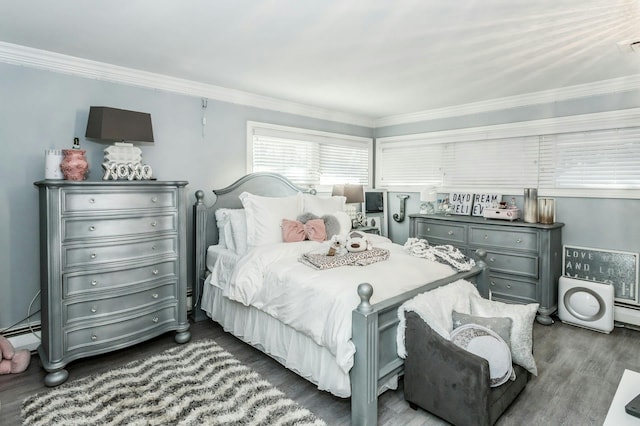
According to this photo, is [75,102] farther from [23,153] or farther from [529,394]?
[529,394]

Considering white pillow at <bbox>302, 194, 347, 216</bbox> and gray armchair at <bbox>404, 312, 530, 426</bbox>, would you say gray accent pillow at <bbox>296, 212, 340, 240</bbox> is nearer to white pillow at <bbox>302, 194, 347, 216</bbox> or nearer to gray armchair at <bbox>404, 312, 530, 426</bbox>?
white pillow at <bbox>302, 194, 347, 216</bbox>

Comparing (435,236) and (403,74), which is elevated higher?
(403,74)

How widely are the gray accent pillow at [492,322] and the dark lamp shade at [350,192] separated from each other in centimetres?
269

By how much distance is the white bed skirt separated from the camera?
225 centimetres

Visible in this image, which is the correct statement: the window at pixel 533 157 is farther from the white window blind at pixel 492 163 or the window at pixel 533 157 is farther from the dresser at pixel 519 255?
the dresser at pixel 519 255

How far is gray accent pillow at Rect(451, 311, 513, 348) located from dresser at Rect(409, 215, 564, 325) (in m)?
1.76

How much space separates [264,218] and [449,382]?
2.05m

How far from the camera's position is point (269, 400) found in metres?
2.29

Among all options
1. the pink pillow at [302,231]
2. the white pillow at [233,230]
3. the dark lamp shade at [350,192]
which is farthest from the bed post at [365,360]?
the dark lamp shade at [350,192]

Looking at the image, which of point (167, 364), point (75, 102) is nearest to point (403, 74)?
point (75, 102)

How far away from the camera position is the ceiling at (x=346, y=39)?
2133 mm

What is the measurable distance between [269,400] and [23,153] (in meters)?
2.65

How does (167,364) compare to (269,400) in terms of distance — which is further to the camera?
(167,364)

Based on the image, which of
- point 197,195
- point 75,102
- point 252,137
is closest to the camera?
point 75,102
